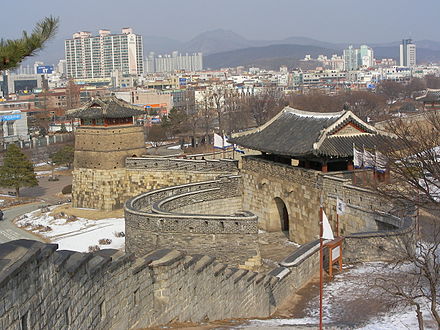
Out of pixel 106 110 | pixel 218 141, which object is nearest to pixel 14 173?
pixel 106 110

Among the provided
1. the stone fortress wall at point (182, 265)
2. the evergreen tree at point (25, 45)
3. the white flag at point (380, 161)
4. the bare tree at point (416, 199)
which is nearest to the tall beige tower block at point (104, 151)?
the stone fortress wall at point (182, 265)

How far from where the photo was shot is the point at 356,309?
46.4 feet

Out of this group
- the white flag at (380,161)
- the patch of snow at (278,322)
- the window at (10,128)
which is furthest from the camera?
the window at (10,128)

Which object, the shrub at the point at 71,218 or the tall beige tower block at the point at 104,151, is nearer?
the shrub at the point at 71,218

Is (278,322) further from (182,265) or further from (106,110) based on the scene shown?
(106,110)

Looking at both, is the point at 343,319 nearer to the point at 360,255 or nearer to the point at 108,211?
the point at 360,255

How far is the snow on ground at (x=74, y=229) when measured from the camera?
2569 centimetres

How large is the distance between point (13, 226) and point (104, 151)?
6.04 metres

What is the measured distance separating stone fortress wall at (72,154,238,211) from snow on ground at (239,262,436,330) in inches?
560

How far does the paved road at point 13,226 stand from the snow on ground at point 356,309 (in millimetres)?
15999

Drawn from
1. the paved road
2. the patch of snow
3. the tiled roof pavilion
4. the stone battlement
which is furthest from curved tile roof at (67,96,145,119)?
the patch of snow

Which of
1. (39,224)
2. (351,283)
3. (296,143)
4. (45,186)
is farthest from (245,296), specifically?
(45,186)

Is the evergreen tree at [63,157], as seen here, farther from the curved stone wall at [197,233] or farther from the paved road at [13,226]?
the curved stone wall at [197,233]

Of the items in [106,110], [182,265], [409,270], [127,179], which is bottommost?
[409,270]
